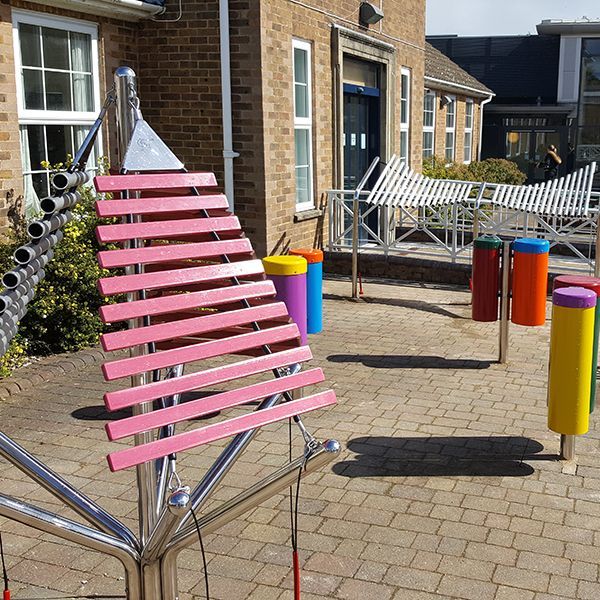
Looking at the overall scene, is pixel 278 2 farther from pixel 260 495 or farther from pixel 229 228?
pixel 260 495

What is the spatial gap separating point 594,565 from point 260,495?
2.08m

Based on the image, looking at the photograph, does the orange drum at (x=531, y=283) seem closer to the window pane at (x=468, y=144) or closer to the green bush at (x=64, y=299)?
the green bush at (x=64, y=299)

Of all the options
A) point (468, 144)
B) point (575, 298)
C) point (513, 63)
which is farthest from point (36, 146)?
point (513, 63)

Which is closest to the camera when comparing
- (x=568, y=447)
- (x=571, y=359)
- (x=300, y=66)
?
(x=571, y=359)

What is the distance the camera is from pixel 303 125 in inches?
452

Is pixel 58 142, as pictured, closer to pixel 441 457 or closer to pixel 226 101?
pixel 226 101

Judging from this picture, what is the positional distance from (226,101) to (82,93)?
1.82 metres

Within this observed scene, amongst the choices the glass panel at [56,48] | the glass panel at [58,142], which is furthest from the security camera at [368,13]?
the glass panel at [58,142]

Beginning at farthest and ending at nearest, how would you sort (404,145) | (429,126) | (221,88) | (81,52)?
(429,126)
(404,145)
(221,88)
(81,52)

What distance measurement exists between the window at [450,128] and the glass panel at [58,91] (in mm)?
14970

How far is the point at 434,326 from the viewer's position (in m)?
8.93

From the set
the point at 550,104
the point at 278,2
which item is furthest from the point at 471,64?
the point at 278,2

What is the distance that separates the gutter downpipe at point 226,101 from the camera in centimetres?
957

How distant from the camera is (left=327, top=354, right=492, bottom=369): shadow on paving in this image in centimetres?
735
